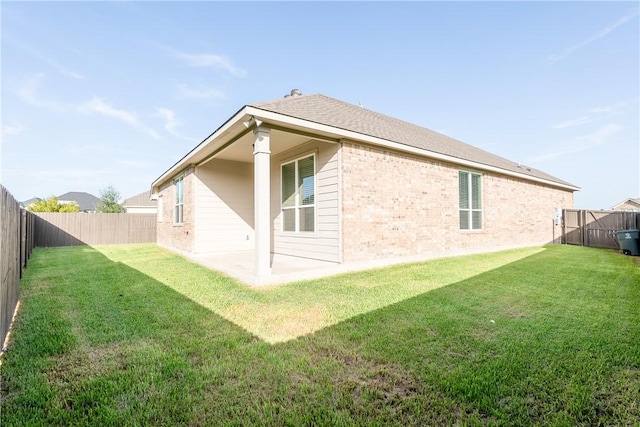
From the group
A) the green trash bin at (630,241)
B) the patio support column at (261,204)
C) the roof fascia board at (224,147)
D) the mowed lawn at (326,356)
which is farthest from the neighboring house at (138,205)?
the green trash bin at (630,241)

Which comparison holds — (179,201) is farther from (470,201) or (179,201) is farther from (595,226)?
(595,226)

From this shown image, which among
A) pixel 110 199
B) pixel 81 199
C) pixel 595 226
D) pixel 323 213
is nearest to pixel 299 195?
pixel 323 213

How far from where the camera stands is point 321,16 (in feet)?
34.2

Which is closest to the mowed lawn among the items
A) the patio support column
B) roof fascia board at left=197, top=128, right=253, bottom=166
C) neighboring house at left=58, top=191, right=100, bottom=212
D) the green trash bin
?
the patio support column

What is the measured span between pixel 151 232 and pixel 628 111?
2390 centimetres

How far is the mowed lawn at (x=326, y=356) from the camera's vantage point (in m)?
2.07

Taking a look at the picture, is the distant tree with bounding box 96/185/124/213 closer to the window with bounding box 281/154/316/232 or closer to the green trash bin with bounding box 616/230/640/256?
the window with bounding box 281/154/316/232

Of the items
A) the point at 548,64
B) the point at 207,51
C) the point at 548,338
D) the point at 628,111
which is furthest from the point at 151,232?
the point at 628,111

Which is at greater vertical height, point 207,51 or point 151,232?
point 207,51

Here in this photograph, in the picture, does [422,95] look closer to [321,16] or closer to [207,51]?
[321,16]

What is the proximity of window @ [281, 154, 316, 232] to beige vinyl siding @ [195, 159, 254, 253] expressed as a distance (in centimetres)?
255

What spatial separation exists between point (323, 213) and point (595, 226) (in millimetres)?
14005

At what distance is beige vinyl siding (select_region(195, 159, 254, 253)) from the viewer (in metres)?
10.2

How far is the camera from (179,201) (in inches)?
480
